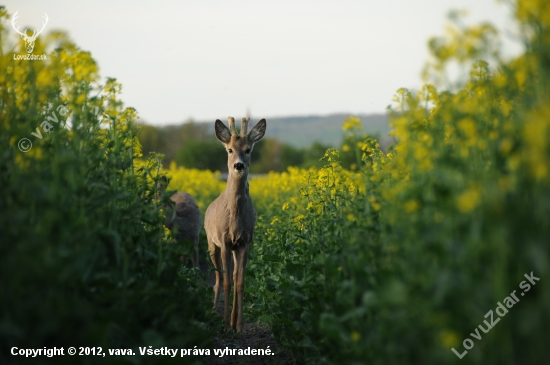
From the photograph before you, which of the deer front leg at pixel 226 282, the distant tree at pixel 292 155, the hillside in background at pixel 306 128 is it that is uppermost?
the hillside in background at pixel 306 128

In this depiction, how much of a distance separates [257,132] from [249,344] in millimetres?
3492

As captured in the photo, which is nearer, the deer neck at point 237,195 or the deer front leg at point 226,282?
the deer front leg at point 226,282

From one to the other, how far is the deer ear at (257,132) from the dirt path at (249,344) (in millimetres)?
2919

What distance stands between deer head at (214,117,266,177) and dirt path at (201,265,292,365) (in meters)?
Answer: 2.37

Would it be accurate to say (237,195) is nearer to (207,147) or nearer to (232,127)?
(232,127)

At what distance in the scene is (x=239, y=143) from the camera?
10055mm

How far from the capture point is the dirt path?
737cm

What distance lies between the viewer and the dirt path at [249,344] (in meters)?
7.37

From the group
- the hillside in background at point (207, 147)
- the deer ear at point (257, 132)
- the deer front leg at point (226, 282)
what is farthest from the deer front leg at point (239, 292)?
the hillside in background at point (207, 147)

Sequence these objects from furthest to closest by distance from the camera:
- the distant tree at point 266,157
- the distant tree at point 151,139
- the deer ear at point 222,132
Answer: the distant tree at point 266,157 < the distant tree at point 151,139 < the deer ear at point 222,132

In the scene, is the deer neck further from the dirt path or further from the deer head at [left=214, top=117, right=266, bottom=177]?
the dirt path

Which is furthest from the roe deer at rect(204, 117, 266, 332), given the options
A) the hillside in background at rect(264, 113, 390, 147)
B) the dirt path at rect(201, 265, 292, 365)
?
the hillside in background at rect(264, 113, 390, 147)

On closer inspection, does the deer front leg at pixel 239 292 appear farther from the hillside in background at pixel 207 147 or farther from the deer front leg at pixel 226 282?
the hillside in background at pixel 207 147

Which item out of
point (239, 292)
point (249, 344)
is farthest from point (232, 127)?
point (249, 344)
